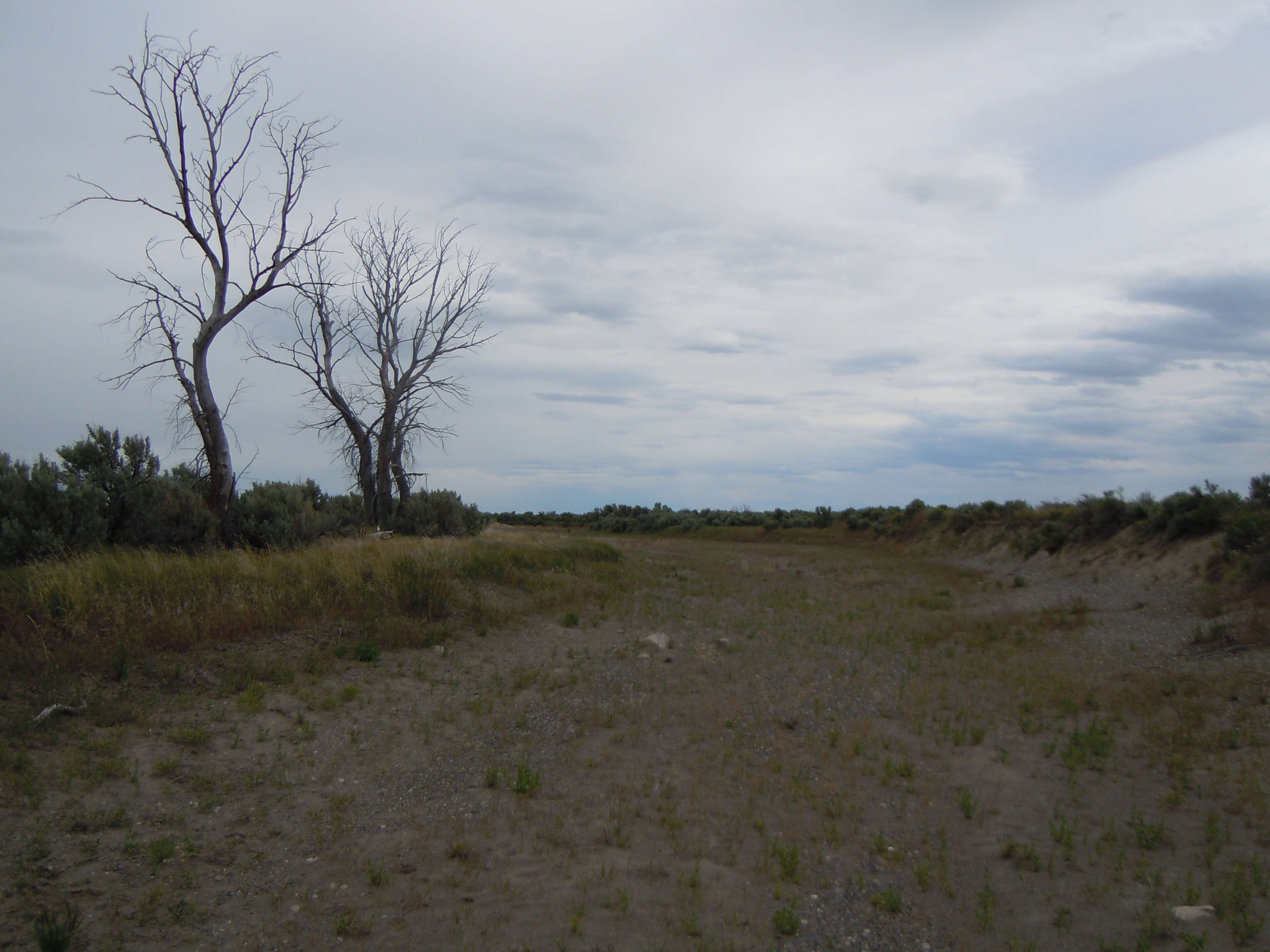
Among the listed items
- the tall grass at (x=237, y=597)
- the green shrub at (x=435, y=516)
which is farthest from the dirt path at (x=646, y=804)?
the green shrub at (x=435, y=516)

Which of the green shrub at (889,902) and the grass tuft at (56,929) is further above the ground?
the grass tuft at (56,929)

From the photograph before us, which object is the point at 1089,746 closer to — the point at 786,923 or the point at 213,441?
the point at 786,923

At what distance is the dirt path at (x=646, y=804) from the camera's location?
4.28 m

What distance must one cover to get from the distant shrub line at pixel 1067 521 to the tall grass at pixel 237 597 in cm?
1264

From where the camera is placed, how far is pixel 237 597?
954 cm

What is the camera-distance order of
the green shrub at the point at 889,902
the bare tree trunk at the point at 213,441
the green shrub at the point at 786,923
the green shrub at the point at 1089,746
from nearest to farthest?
the green shrub at the point at 786,923 → the green shrub at the point at 889,902 → the green shrub at the point at 1089,746 → the bare tree trunk at the point at 213,441

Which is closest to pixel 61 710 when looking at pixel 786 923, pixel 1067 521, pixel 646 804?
pixel 646 804

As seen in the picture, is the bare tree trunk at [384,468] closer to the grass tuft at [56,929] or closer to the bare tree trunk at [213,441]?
the bare tree trunk at [213,441]

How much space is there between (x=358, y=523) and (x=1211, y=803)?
2092 cm

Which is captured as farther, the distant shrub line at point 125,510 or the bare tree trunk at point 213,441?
the bare tree trunk at point 213,441

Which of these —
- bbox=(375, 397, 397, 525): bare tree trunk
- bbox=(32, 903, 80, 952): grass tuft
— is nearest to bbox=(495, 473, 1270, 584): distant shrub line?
bbox=(32, 903, 80, 952): grass tuft

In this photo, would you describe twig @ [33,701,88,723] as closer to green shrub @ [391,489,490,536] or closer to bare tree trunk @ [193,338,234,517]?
bare tree trunk @ [193,338,234,517]

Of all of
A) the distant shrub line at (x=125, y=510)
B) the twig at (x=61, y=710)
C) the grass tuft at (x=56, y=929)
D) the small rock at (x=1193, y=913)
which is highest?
the distant shrub line at (x=125, y=510)

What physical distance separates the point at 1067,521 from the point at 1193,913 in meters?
23.1
